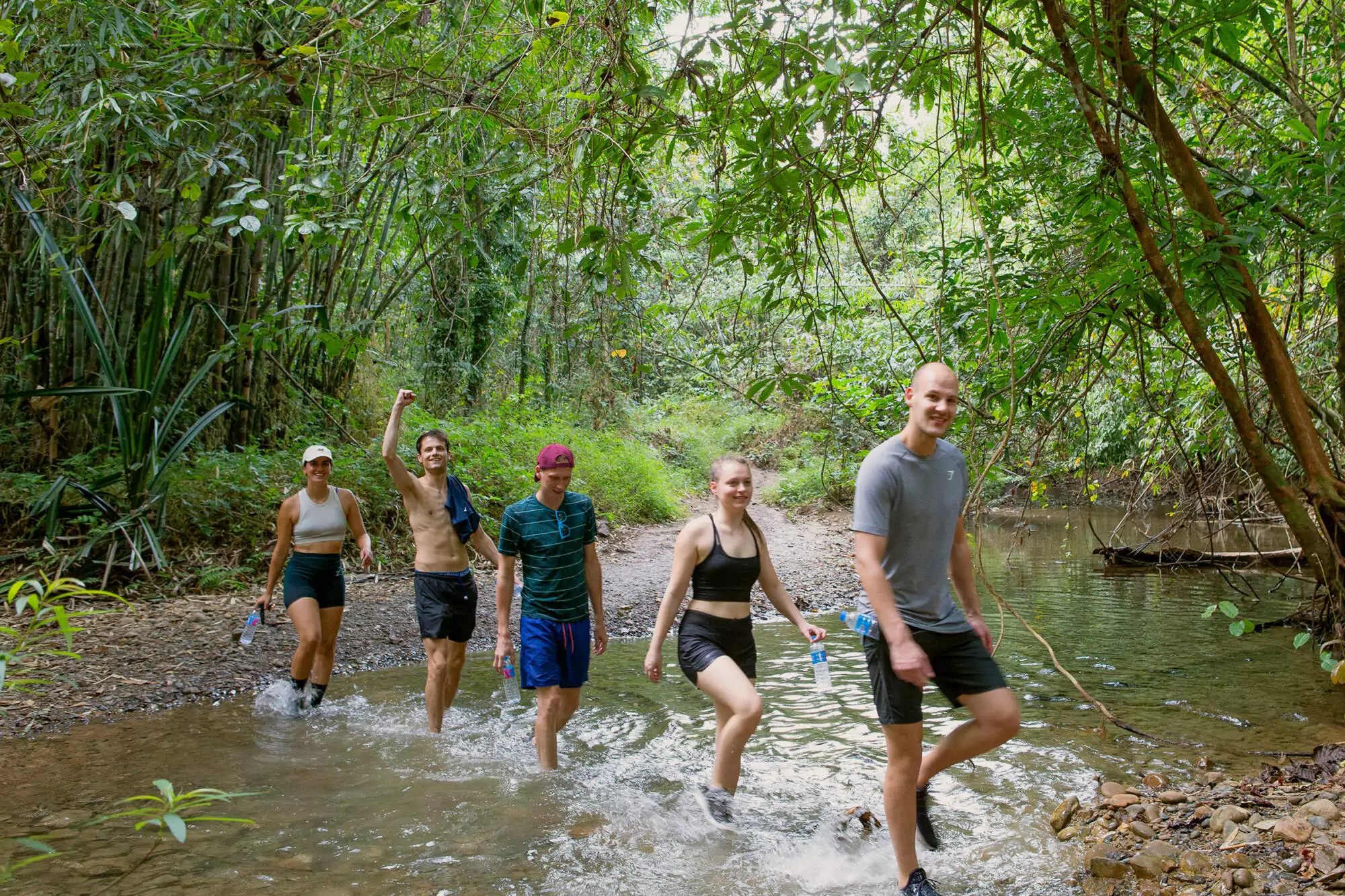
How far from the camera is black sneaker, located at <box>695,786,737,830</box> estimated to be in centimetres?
443

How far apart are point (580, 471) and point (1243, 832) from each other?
480 inches

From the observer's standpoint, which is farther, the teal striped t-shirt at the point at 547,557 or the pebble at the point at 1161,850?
the teal striped t-shirt at the point at 547,557

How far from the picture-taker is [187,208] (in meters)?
9.30

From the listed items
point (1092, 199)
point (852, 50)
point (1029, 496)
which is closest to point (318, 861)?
point (852, 50)

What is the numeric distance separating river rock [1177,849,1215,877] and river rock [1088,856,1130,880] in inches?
8.1

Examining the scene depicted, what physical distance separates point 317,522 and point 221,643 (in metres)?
1.92

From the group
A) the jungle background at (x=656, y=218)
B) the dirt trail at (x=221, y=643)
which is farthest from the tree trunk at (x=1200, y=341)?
the dirt trail at (x=221, y=643)

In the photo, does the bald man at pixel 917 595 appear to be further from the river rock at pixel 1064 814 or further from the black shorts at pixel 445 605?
the black shorts at pixel 445 605

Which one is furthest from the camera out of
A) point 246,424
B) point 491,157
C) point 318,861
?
point 246,424

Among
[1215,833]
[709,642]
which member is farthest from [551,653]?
[1215,833]

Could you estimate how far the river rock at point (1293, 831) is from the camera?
378cm

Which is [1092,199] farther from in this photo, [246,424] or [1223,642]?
[246,424]

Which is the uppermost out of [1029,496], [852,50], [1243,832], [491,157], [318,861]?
[852,50]

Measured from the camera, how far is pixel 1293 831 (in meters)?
3.82
